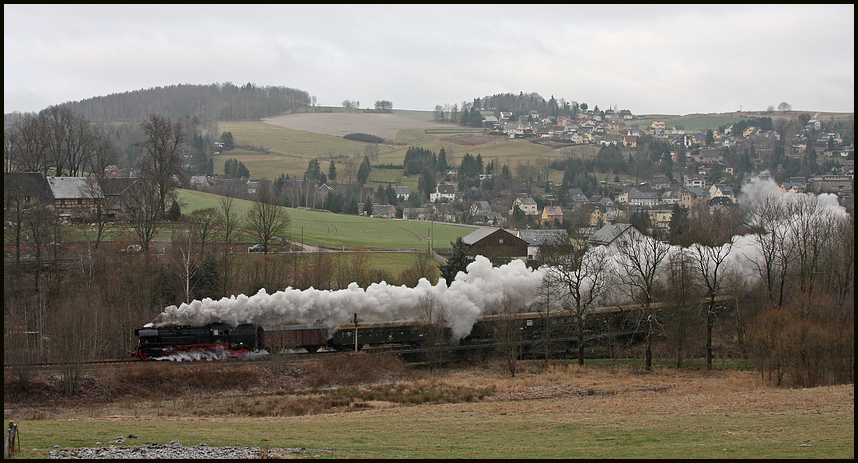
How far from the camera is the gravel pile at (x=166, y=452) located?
60.8ft

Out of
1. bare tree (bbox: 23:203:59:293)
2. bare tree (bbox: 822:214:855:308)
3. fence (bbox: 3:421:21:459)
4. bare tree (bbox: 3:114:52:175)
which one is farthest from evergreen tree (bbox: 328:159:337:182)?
fence (bbox: 3:421:21:459)

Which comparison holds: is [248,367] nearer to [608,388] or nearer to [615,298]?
[608,388]

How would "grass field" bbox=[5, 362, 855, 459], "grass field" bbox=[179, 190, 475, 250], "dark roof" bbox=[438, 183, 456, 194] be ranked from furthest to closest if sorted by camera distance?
"dark roof" bbox=[438, 183, 456, 194] → "grass field" bbox=[179, 190, 475, 250] → "grass field" bbox=[5, 362, 855, 459]

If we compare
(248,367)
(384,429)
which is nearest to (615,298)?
(248,367)

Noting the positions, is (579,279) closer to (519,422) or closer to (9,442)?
(519,422)

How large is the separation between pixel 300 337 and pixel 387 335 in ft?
18.6

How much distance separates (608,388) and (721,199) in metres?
118

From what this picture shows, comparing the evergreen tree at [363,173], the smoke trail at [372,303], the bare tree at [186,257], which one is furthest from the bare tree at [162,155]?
the evergreen tree at [363,173]

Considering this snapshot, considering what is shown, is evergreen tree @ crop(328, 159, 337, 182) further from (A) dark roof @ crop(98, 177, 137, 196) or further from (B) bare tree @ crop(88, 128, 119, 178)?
(A) dark roof @ crop(98, 177, 137, 196)

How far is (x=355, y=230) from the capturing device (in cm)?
10012

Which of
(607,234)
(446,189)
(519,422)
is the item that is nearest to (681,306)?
(519,422)

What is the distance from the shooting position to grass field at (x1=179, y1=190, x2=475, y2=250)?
85.4 m

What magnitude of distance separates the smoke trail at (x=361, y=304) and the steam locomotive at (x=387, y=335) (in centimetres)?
67

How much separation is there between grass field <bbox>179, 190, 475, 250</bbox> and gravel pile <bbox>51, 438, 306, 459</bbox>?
6055 cm
